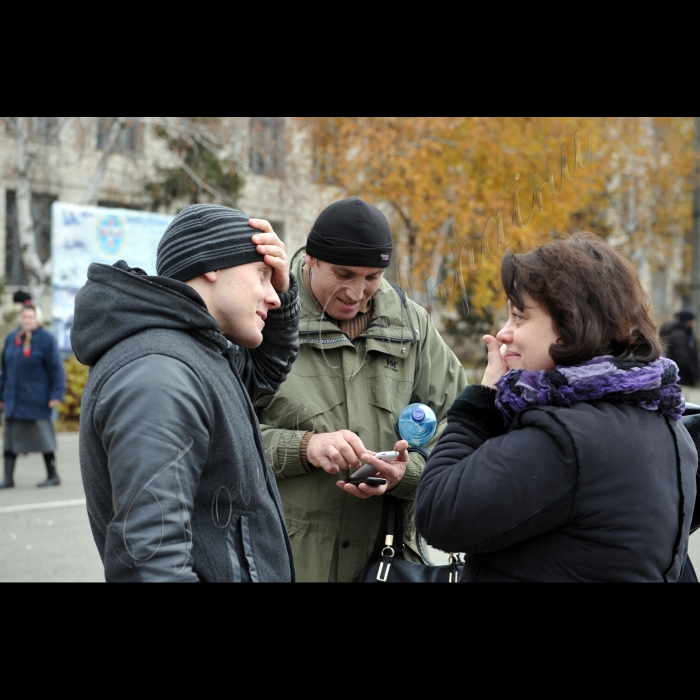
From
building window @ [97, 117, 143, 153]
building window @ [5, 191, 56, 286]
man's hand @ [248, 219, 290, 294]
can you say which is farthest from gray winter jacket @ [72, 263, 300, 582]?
building window @ [5, 191, 56, 286]

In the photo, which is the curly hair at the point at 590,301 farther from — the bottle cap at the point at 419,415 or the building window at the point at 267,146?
the building window at the point at 267,146

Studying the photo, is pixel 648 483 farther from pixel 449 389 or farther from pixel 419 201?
pixel 419 201

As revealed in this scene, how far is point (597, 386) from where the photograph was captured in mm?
1773

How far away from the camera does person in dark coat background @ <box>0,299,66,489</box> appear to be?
361 inches

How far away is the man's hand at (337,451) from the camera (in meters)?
2.47

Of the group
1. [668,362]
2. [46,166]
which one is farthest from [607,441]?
[46,166]

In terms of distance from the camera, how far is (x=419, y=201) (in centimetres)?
936

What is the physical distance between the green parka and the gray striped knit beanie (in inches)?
29.7

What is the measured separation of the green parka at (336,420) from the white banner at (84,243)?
10.7 m

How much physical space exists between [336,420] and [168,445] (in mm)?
1160

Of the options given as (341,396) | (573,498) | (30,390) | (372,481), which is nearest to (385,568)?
(372,481)

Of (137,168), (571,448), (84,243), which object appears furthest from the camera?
(137,168)

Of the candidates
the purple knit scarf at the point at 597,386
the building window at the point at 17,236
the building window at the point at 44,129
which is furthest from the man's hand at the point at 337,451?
the building window at the point at 17,236

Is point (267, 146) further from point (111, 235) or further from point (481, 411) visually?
point (481, 411)
